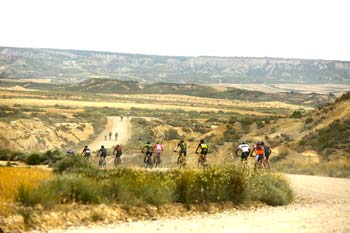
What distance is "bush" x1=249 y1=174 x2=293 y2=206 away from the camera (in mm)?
19391

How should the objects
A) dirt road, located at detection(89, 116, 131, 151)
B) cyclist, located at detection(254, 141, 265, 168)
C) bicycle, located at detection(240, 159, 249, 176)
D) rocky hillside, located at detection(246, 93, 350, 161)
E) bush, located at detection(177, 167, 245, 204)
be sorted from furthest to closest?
dirt road, located at detection(89, 116, 131, 151)
rocky hillside, located at detection(246, 93, 350, 161)
cyclist, located at detection(254, 141, 265, 168)
bicycle, located at detection(240, 159, 249, 176)
bush, located at detection(177, 167, 245, 204)

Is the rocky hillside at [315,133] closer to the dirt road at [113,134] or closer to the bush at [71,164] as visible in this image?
the dirt road at [113,134]

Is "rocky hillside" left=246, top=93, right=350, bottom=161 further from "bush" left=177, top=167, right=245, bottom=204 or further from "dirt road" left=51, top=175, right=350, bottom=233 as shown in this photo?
"bush" left=177, top=167, right=245, bottom=204

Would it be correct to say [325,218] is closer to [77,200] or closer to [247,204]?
[247,204]

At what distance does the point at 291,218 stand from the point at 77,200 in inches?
238

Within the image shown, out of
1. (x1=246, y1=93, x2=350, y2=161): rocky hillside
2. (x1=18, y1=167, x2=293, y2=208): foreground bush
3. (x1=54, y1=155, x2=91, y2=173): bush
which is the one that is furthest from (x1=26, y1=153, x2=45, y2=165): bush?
(x1=246, y1=93, x2=350, y2=161): rocky hillside

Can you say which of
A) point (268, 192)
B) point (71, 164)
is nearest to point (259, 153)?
point (268, 192)

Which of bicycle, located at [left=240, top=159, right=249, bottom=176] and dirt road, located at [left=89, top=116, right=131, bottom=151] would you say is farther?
dirt road, located at [left=89, top=116, right=131, bottom=151]

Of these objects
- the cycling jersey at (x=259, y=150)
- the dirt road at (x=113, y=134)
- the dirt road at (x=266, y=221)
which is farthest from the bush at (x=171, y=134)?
the dirt road at (x=266, y=221)

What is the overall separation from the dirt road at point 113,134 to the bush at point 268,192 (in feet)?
130

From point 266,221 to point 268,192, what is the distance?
429 cm

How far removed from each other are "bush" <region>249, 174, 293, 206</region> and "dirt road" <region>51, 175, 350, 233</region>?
423mm

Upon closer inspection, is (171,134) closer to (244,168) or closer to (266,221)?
(244,168)

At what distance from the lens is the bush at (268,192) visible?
19.4 metres
